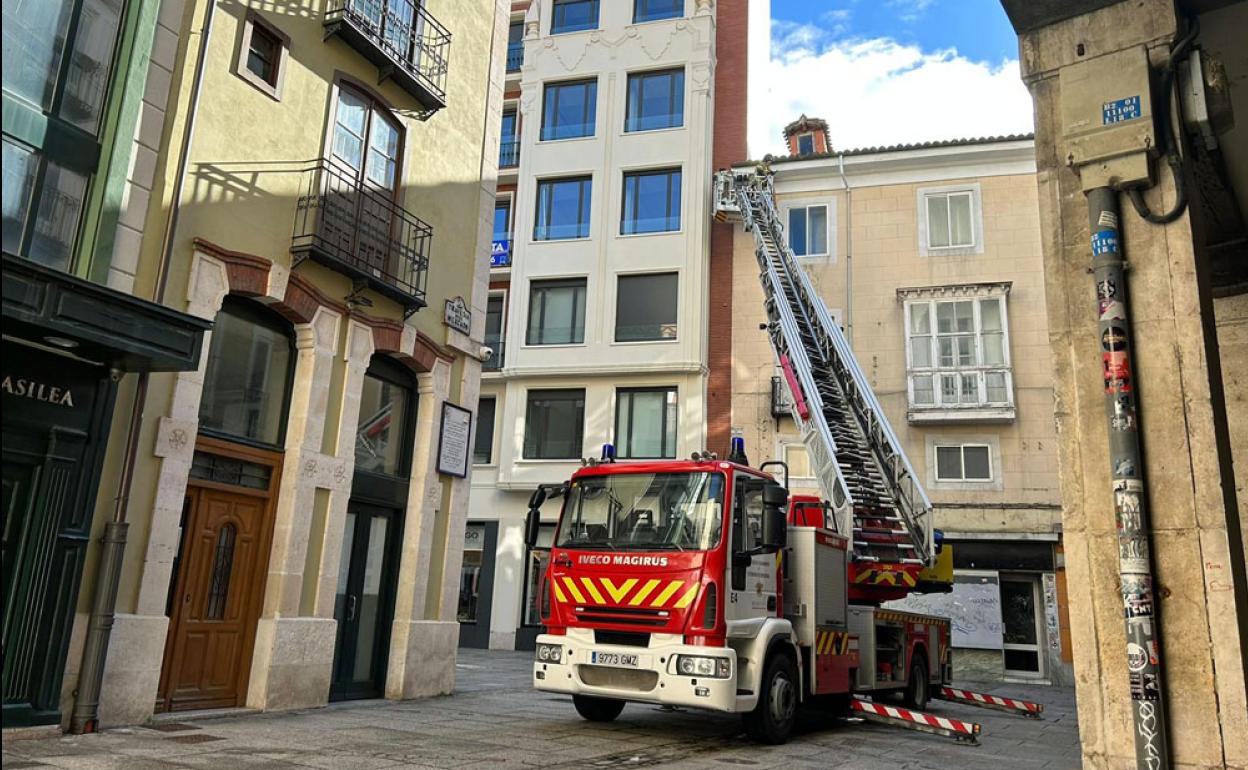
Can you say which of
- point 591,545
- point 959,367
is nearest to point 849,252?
point 959,367

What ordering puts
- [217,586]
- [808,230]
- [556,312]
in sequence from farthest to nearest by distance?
[556,312]
[808,230]
[217,586]

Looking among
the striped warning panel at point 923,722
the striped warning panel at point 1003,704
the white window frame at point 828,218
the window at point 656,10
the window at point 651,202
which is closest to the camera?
the striped warning panel at point 923,722

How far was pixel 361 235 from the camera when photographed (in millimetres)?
12391

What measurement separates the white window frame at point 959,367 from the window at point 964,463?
40.0 inches

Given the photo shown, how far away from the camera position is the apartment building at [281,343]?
9086mm

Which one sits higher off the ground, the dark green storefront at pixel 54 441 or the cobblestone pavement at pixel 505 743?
the dark green storefront at pixel 54 441

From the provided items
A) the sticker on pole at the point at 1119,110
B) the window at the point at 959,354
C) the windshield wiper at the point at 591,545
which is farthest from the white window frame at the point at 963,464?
the sticker on pole at the point at 1119,110

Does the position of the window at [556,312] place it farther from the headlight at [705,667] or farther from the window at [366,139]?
the headlight at [705,667]

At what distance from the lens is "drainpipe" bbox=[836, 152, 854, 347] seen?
25.8 m

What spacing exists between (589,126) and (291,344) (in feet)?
65.5

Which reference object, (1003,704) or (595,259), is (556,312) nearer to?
(595,259)

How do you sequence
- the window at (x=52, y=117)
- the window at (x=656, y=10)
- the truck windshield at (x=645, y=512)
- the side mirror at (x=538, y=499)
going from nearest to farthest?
the window at (x=52, y=117) < the truck windshield at (x=645, y=512) < the side mirror at (x=538, y=499) < the window at (x=656, y=10)

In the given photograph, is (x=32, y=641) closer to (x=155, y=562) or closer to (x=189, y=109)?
(x=155, y=562)

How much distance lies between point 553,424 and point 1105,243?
888 inches
